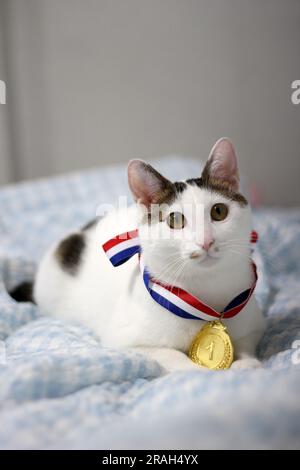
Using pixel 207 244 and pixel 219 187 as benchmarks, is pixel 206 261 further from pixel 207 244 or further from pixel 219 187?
pixel 219 187

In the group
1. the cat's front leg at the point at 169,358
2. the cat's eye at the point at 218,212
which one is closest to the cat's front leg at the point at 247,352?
the cat's front leg at the point at 169,358

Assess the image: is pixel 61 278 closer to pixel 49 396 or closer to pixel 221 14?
pixel 49 396

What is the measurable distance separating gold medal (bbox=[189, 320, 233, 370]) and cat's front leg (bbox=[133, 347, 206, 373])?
40mm

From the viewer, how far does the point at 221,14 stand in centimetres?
313

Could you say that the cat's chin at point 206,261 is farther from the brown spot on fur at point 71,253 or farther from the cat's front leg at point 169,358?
the brown spot on fur at point 71,253

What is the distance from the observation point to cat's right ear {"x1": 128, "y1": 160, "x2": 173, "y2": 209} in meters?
1.12

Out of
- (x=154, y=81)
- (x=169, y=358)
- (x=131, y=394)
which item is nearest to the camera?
(x=131, y=394)

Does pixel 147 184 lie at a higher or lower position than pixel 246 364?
higher

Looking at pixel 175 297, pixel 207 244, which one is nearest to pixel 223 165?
pixel 207 244

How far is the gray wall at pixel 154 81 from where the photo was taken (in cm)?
316

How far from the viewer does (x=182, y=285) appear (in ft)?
3.69

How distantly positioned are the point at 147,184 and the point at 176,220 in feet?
0.48

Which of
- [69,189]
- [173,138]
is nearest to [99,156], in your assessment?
[173,138]
